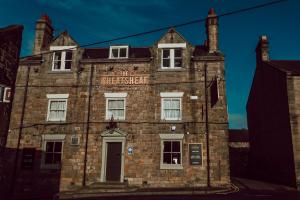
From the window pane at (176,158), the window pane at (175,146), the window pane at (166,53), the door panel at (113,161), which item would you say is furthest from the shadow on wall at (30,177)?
the window pane at (166,53)

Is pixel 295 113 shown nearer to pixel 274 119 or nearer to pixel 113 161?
pixel 274 119

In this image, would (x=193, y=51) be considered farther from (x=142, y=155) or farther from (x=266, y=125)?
(x=266, y=125)

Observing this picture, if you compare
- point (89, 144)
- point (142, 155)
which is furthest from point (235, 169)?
point (89, 144)

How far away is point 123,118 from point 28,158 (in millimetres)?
6423

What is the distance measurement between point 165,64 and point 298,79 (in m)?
8.36

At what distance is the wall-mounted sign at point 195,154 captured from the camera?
18.0 metres

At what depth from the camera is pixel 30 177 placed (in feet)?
61.4

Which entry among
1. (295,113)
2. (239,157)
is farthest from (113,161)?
(239,157)

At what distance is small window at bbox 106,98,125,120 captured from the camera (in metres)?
19.2

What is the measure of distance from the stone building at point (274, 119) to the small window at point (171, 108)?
6.76 m

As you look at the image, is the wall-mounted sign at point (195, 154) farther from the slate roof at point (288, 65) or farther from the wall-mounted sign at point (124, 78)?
the slate roof at point (288, 65)

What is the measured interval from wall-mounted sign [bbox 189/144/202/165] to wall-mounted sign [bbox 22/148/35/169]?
9819mm

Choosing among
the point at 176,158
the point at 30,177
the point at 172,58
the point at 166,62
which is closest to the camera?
the point at 176,158

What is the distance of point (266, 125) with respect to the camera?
2372cm
